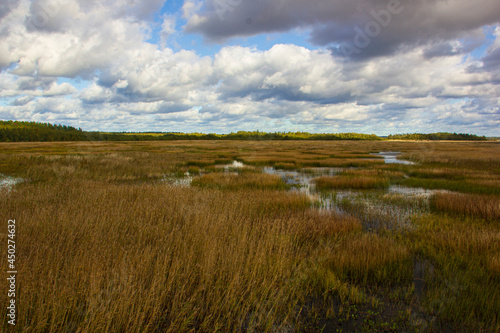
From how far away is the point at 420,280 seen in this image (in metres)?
5.50

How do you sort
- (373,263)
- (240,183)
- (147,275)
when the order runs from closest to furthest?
(147,275)
(373,263)
(240,183)

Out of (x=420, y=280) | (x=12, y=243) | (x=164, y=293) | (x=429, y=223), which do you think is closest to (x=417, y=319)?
(x=420, y=280)

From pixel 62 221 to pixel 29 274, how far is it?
2.73 metres

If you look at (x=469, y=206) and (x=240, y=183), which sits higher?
(x=469, y=206)

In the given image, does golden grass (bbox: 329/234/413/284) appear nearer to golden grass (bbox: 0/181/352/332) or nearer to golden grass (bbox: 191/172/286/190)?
golden grass (bbox: 0/181/352/332)

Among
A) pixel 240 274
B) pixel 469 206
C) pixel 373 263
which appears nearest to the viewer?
pixel 240 274

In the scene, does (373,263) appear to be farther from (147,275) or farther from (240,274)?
(147,275)

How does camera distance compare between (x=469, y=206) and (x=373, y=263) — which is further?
(x=469, y=206)

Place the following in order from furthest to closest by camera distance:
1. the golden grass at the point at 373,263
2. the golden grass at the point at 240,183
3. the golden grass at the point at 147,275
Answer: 1. the golden grass at the point at 240,183
2. the golden grass at the point at 373,263
3. the golden grass at the point at 147,275

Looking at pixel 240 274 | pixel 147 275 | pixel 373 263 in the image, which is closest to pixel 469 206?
pixel 373 263

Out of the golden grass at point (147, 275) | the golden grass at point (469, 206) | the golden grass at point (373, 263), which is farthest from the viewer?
the golden grass at point (469, 206)

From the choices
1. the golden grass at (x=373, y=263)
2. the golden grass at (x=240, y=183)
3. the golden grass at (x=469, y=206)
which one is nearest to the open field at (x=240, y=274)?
the golden grass at (x=373, y=263)

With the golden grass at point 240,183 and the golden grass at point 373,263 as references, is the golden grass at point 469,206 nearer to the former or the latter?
the golden grass at point 373,263

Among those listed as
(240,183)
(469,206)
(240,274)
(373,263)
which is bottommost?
(373,263)
